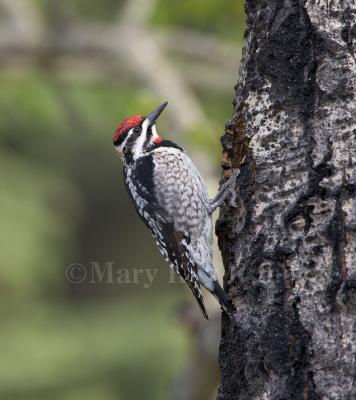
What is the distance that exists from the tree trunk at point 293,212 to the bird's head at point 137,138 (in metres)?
1.49

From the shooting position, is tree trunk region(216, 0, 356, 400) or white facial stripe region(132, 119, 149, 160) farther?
white facial stripe region(132, 119, 149, 160)

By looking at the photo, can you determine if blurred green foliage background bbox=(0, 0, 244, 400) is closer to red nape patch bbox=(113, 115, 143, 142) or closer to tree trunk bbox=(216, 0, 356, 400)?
red nape patch bbox=(113, 115, 143, 142)

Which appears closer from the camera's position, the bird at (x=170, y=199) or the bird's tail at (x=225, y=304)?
the bird's tail at (x=225, y=304)

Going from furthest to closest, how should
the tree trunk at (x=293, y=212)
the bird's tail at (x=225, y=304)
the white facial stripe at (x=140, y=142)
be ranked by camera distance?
the white facial stripe at (x=140, y=142) < the bird's tail at (x=225, y=304) < the tree trunk at (x=293, y=212)

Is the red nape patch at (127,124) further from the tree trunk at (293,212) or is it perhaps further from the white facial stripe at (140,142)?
the tree trunk at (293,212)

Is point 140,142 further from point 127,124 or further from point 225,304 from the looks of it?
point 225,304

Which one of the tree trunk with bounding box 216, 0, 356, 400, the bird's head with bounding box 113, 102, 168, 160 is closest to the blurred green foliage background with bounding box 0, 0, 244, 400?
the bird's head with bounding box 113, 102, 168, 160

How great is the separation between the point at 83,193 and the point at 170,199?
11727 millimetres

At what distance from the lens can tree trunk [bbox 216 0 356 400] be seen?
10.8 ft

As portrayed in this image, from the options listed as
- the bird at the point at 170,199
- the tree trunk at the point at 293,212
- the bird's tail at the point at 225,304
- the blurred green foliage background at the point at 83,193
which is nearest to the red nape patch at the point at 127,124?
the bird at the point at 170,199

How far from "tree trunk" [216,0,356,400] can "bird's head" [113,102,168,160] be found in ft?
4.89

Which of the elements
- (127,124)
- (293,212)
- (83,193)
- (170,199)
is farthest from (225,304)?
(83,193)

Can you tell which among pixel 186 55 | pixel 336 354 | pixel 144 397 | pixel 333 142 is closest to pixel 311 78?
pixel 333 142

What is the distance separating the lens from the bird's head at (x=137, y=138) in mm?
5582
